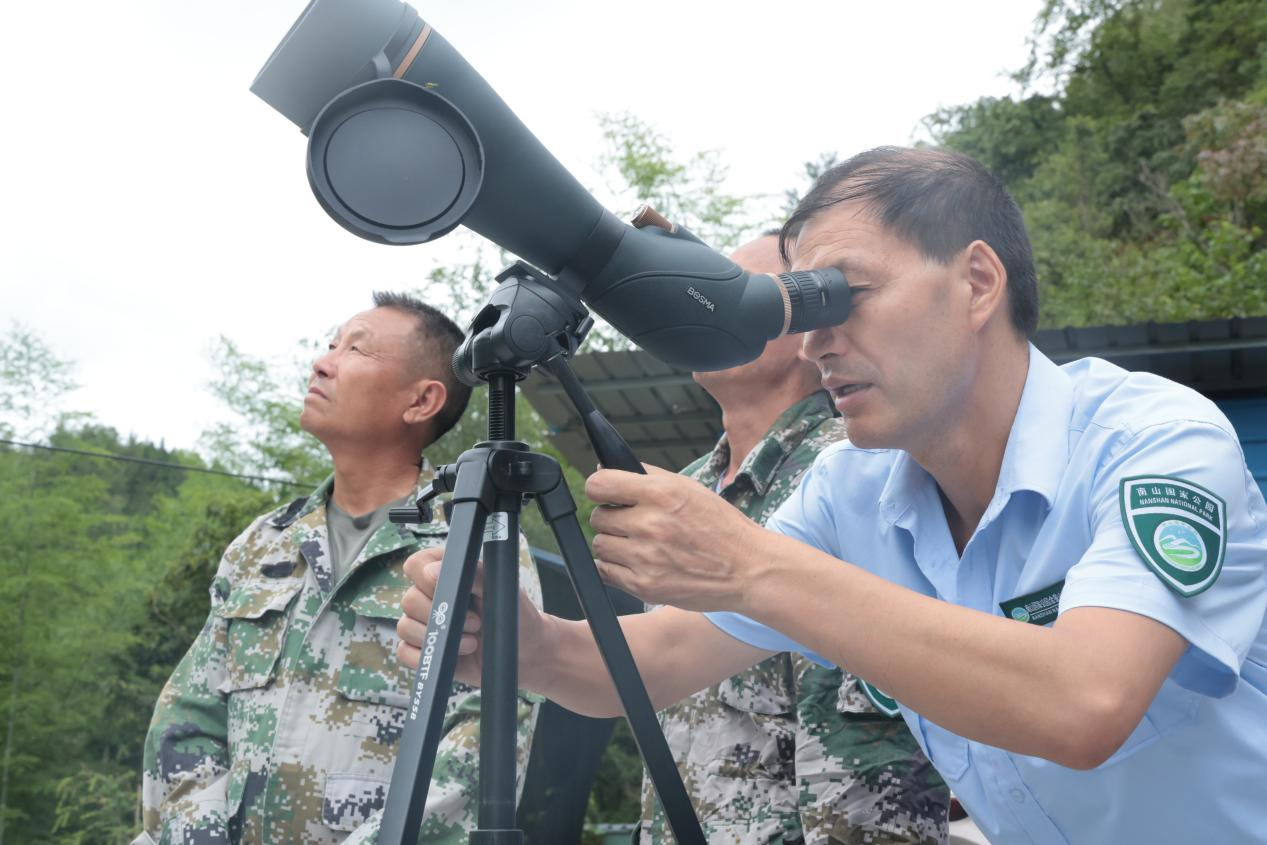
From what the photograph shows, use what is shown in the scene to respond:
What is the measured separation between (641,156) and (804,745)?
20906 mm

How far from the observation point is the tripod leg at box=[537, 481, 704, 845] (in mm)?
1479

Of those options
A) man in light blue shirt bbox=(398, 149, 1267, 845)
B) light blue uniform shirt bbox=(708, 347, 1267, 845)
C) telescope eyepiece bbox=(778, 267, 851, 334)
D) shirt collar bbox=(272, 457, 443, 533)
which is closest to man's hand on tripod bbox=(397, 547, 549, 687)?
man in light blue shirt bbox=(398, 149, 1267, 845)

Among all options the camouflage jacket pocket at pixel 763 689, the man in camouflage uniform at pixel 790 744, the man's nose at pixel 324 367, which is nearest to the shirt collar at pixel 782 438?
the man in camouflage uniform at pixel 790 744

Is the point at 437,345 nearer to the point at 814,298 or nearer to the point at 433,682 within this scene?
the point at 814,298

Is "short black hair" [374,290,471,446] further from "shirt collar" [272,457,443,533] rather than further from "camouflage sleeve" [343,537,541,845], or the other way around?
"camouflage sleeve" [343,537,541,845]

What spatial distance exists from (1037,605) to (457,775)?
4.72 ft

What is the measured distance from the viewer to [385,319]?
331cm

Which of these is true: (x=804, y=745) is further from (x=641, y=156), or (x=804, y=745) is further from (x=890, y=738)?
(x=641, y=156)

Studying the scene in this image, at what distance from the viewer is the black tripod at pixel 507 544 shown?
1.40 meters

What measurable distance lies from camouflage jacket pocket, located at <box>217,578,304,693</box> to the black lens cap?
1702 mm

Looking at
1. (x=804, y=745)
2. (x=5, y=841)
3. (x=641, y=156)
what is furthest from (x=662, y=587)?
(x=641, y=156)

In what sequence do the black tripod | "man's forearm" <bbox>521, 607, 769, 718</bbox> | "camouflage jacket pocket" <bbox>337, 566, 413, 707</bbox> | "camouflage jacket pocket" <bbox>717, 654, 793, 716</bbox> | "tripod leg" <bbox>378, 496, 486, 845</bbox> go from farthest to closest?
"camouflage jacket pocket" <bbox>337, 566, 413, 707</bbox> → "camouflage jacket pocket" <bbox>717, 654, 793, 716</bbox> → "man's forearm" <bbox>521, 607, 769, 718</bbox> → the black tripod → "tripod leg" <bbox>378, 496, 486, 845</bbox>

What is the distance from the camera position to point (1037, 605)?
5.52ft

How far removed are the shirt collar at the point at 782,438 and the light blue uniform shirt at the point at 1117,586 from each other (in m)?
0.62
